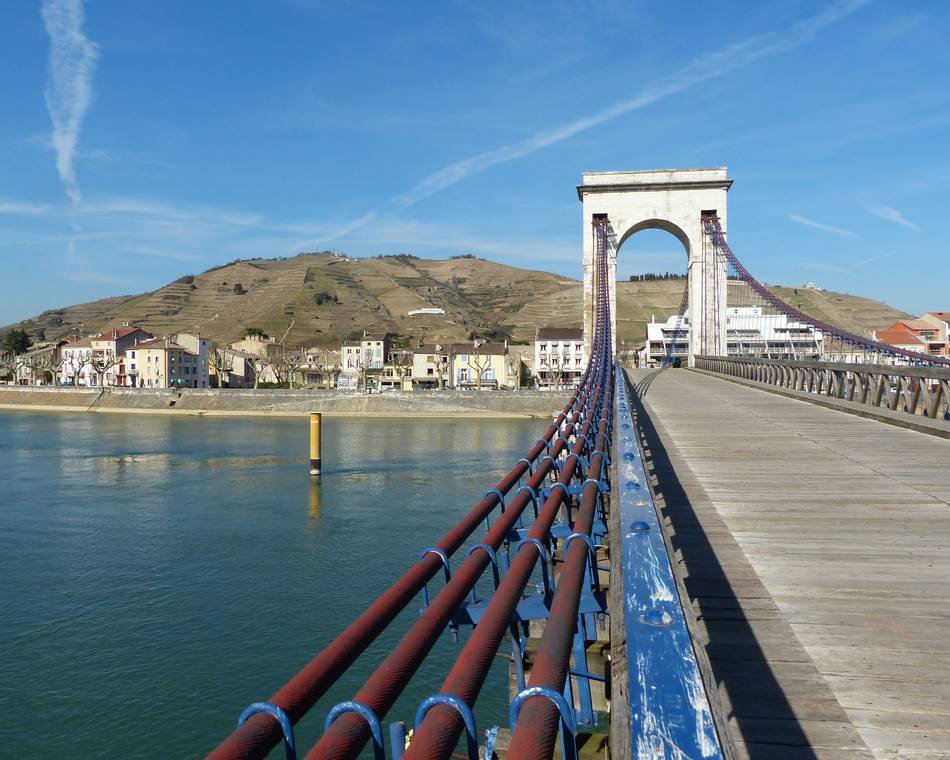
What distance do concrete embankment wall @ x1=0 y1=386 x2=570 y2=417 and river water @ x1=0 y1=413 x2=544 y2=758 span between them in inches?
1115

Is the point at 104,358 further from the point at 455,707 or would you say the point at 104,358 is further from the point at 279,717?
the point at 455,707

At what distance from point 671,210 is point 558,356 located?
48994mm

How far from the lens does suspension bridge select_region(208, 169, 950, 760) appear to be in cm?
169

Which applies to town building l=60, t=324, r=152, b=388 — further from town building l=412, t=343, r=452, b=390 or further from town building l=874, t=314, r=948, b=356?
town building l=874, t=314, r=948, b=356

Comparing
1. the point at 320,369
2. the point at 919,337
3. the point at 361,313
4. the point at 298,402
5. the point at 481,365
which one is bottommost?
the point at 298,402

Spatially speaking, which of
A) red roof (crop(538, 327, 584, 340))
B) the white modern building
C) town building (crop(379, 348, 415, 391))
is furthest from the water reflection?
red roof (crop(538, 327, 584, 340))

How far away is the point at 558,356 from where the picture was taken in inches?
3519

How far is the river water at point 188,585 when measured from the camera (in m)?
9.98

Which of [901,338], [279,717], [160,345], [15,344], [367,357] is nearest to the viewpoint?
[279,717]

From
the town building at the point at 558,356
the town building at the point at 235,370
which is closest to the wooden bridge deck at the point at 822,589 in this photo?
the town building at the point at 558,356

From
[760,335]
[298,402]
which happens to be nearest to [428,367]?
[298,402]

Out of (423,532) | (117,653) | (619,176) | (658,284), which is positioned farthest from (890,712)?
(658,284)

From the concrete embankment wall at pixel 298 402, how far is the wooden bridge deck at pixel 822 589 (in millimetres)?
53422

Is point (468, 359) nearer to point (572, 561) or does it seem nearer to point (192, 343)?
point (192, 343)
